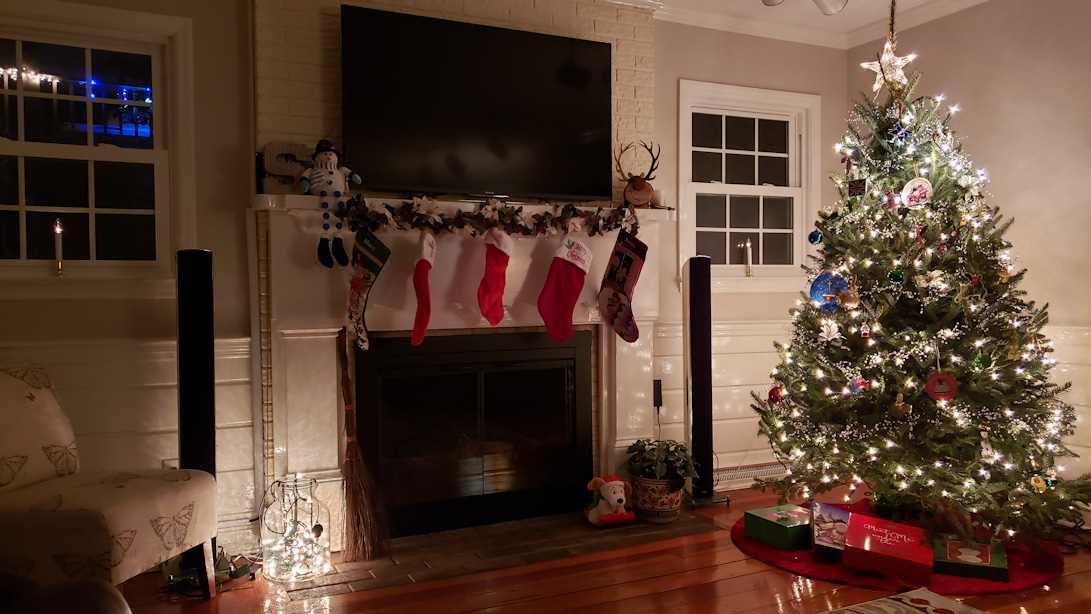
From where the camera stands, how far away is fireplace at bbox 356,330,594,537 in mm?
3363

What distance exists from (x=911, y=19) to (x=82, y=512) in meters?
4.49

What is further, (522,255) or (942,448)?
(522,255)

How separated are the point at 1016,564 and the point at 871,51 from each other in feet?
9.70

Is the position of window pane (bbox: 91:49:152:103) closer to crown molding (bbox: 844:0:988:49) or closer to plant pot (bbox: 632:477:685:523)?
plant pot (bbox: 632:477:685:523)

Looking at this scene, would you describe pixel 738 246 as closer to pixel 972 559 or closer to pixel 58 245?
pixel 972 559

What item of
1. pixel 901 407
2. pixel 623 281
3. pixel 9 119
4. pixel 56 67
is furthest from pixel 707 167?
pixel 9 119

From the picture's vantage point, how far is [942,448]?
2.87m

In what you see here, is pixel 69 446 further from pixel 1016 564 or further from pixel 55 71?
pixel 1016 564

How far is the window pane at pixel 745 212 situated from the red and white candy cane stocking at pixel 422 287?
6.63 ft

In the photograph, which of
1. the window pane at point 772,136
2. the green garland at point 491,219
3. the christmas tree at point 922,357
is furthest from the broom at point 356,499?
the window pane at point 772,136

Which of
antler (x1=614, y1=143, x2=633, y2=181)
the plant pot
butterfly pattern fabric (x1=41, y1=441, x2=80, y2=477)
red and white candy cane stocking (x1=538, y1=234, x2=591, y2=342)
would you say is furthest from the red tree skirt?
butterfly pattern fabric (x1=41, y1=441, x2=80, y2=477)

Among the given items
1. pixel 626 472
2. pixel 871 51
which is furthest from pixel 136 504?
pixel 871 51

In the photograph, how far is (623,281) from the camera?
3.56 metres

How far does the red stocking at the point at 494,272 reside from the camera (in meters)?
3.27
